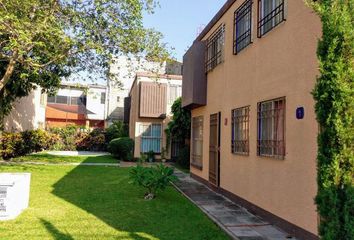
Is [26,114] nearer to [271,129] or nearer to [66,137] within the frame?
[66,137]

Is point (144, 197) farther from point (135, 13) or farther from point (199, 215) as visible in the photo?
point (135, 13)

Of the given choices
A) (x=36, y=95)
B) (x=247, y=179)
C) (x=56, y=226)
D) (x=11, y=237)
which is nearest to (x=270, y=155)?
(x=247, y=179)

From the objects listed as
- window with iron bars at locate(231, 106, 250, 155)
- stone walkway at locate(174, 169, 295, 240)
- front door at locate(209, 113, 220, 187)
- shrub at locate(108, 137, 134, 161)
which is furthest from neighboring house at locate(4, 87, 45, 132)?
window with iron bars at locate(231, 106, 250, 155)

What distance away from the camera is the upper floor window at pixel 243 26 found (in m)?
9.59

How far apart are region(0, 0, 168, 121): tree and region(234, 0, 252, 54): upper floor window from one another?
5549mm

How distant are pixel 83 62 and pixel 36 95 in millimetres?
15292

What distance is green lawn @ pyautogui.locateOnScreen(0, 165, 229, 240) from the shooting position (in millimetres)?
6711

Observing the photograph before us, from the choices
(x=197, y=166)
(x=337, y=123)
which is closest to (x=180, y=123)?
(x=197, y=166)

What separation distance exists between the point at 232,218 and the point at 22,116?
2279cm

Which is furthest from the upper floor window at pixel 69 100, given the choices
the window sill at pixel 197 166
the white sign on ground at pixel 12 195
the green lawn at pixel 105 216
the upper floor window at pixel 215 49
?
the white sign on ground at pixel 12 195

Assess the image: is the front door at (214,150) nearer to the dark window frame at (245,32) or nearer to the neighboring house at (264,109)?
the neighboring house at (264,109)

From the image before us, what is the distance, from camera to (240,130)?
10.0 m

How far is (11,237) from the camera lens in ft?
20.9

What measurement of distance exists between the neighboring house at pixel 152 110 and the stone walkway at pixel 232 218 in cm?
1244
